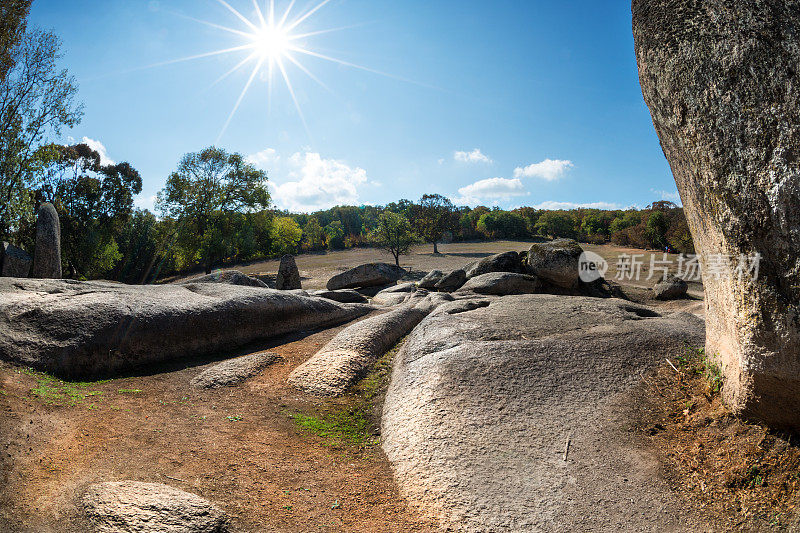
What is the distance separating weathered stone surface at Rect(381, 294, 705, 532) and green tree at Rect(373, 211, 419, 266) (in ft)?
139

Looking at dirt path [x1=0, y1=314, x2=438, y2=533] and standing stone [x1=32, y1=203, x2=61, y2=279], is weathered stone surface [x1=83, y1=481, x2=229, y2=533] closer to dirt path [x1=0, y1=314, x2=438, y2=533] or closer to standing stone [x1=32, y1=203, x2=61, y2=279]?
dirt path [x1=0, y1=314, x2=438, y2=533]

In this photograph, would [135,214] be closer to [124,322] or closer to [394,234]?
[394,234]

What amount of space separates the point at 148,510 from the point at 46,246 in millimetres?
23569

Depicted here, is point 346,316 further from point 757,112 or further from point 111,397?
point 757,112

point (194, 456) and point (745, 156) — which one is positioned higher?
point (745, 156)

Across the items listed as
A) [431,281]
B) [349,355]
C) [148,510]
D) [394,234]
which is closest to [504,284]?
[431,281]

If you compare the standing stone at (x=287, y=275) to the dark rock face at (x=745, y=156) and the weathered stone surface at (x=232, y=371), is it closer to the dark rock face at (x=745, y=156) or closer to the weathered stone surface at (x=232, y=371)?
the weathered stone surface at (x=232, y=371)

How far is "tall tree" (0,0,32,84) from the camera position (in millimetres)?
17531

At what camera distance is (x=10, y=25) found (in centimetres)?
1862

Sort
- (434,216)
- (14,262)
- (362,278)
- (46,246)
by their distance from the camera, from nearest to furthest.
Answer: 1. (14,262)
2. (46,246)
3. (362,278)
4. (434,216)

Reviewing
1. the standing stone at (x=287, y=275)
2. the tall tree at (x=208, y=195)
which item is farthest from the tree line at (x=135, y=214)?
the standing stone at (x=287, y=275)

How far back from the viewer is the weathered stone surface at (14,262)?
2031 centimetres

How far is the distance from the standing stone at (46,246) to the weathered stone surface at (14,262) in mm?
552

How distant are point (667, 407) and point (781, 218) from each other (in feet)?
11.0
